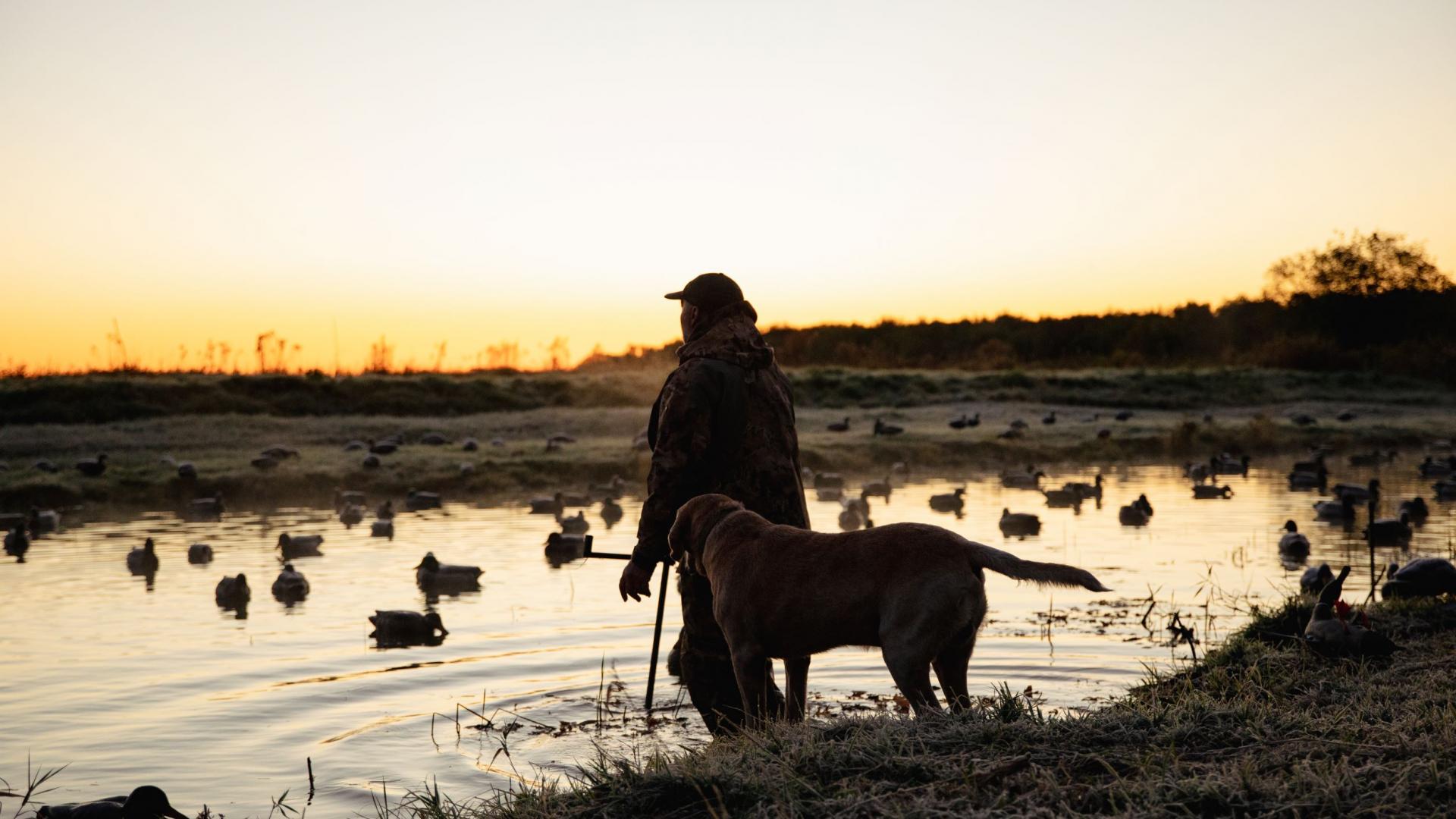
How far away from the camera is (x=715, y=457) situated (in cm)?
758

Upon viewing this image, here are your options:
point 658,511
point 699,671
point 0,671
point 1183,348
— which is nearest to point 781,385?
point 658,511

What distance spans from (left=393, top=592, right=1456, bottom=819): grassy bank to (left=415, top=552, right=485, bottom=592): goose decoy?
854cm

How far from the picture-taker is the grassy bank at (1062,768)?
14.9ft

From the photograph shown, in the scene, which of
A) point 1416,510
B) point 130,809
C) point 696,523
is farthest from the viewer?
point 1416,510

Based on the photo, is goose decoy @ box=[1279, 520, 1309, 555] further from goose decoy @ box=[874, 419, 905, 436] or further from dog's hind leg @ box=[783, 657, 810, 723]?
goose decoy @ box=[874, 419, 905, 436]

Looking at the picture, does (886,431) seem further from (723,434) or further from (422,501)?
(723,434)

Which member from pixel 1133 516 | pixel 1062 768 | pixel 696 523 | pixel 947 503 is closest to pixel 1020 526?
pixel 1133 516

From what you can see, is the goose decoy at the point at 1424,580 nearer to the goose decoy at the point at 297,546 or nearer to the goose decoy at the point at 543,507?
the goose decoy at the point at 297,546

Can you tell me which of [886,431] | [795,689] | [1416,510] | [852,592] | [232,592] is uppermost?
[852,592]

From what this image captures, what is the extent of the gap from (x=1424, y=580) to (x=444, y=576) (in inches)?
383

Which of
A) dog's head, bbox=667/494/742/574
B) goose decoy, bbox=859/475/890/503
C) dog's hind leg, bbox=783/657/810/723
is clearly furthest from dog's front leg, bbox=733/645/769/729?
goose decoy, bbox=859/475/890/503

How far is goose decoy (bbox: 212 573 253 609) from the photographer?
45.1 ft

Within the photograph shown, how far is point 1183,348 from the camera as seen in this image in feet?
263

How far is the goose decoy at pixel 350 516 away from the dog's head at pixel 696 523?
14.9 m
